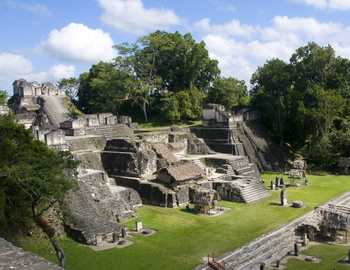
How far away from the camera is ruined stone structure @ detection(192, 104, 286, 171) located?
30.6m

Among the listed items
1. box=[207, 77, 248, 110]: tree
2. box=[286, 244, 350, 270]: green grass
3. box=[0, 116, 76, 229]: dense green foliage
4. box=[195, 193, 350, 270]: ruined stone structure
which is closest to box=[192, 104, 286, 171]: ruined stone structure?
box=[207, 77, 248, 110]: tree

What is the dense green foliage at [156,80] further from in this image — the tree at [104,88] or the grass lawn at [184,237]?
the grass lawn at [184,237]

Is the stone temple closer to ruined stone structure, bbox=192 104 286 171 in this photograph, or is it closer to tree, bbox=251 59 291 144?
ruined stone structure, bbox=192 104 286 171

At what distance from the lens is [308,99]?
33531 millimetres

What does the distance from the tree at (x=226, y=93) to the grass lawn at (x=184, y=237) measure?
18013 mm

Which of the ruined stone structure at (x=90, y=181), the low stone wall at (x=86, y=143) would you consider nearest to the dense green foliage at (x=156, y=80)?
the ruined stone structure at (x=90, y=181)

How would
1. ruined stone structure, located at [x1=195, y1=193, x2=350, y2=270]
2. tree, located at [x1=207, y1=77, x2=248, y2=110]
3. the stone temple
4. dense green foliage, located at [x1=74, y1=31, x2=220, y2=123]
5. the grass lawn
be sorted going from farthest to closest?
tree, located at [x1=207, y1=77, x2=248, y2=110]
dense green foliage, located at [x1=74, y1=31, x2=220, y2=123]
the stone temple
ruined stone structure, located at [x1=195, y1=193, x2=350, y2=270]
the grass lawn

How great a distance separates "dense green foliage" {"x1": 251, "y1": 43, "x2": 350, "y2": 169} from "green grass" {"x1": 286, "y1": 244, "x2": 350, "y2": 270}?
16.5 meters

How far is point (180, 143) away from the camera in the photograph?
95.9 ft

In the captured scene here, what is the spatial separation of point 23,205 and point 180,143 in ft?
52.7

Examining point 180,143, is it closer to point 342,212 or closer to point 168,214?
point 168,214

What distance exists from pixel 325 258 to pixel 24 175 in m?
10.4

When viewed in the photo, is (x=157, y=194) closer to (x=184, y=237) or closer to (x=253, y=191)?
(x=184, y=237)

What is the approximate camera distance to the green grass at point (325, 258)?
13945 mm
